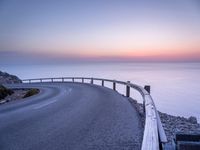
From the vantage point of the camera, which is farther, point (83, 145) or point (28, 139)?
point (28, 139)

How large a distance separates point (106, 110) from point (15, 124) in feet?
12.7

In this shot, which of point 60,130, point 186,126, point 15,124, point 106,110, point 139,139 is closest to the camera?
point 139,139

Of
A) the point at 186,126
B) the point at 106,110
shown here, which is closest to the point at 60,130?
the point at 106,110

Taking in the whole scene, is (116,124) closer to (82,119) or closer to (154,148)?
(82,119)

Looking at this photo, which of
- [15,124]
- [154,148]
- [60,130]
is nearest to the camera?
[154,148]

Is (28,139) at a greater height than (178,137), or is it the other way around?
(178,137)

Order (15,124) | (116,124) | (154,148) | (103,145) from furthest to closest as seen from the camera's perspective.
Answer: (15,124), (116,124), (103,145), (154,148)

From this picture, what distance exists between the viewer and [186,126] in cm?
1220

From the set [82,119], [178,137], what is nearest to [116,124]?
[82,119]

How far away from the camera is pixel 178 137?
3932 millimetres

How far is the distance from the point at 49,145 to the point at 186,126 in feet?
25.7

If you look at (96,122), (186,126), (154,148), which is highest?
(154,148)

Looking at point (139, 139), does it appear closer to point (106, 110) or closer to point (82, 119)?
point (82, 119)

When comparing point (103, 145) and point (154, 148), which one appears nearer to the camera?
point (154, 148)
